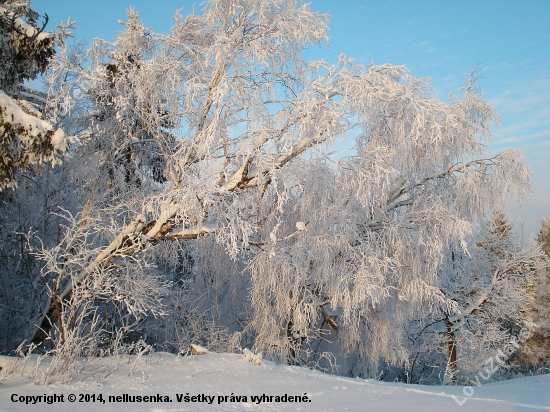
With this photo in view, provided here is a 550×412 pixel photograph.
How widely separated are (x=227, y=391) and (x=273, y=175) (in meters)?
3.03

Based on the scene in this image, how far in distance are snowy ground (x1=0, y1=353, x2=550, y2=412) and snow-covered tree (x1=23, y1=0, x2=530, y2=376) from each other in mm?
1344

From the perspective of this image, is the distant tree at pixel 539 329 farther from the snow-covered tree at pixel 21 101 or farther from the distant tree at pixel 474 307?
the snow-covered tree at pixel 21 101

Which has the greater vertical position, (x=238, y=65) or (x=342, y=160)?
(x=238, y=65)

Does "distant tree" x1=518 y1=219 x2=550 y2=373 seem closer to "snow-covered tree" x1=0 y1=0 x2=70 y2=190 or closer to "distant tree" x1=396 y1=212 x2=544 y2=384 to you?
"distant tree" x1=396 y1=212 x2=544 y2=384

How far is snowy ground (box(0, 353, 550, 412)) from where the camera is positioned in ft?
13.4

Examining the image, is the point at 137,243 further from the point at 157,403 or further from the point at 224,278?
the point at 224,278

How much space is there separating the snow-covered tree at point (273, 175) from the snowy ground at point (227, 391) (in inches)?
52.9

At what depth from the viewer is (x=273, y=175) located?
625 cm

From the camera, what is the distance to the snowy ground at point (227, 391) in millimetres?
4078

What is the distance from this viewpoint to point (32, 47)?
5.69 metres

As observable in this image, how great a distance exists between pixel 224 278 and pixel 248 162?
299 inches

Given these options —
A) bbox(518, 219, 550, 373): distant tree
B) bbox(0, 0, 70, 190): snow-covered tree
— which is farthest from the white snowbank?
bbox(518, 219, 550, 373): distant tree

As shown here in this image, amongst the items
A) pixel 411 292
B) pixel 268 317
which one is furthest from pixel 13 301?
pixel 411 292

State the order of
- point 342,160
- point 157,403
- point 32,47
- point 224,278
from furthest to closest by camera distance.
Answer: point 224,278 < point 342,160 < point 32,47 < point 157,403
